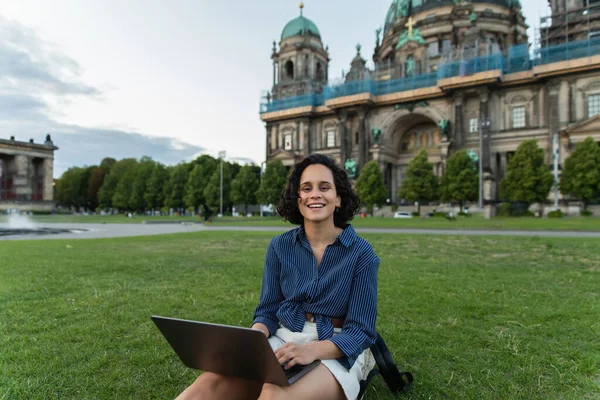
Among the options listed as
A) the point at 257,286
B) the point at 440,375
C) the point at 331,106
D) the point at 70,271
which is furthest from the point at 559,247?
the point at 331,106

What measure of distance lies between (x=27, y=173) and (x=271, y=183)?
52634mm

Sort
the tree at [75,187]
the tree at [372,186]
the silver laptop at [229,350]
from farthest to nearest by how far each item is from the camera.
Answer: the tree at [75,187], the tree at [372,186], the silver laptop at [229,350]

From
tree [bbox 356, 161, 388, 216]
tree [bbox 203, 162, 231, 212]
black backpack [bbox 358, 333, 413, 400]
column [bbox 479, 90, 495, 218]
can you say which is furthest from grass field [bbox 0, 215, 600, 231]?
tree [bbox 203, 162, 231, 212]

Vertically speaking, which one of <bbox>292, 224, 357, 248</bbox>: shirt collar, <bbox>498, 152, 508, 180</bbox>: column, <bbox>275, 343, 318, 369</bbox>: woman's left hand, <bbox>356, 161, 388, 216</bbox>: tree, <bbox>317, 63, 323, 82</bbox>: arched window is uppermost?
<bbox>317, 63, 323, 82</bbox>: arched window

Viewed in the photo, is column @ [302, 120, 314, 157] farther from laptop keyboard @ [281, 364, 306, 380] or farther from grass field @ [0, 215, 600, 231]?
laptop keyboard @ [281, 364, 306, 380]

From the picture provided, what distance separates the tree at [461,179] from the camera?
4256 cm

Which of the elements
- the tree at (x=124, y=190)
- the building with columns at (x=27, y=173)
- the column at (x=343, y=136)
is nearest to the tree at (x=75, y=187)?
the building with columns at (x=27, y=173)

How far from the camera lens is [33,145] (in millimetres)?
76938

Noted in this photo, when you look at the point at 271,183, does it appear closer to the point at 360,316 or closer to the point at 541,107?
the point at 541,107

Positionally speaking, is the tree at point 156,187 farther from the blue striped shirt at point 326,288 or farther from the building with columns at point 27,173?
the blue striped shirt at point 326,288

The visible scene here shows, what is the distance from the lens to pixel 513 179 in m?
40.4

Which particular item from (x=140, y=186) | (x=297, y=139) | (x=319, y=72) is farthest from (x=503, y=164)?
(x=140, y=186)

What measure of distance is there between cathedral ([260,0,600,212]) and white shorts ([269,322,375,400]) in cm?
4348

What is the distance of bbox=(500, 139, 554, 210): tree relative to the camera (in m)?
39.0
